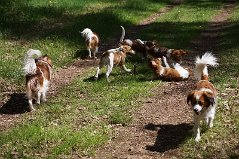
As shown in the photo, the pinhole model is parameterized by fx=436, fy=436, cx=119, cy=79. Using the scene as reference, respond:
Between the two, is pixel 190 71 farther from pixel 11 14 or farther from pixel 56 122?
pixel 11 14

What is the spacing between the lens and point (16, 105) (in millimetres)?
12312

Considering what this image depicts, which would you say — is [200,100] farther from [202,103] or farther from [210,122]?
[210,122]

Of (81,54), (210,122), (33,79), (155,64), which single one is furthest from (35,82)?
(81,54)

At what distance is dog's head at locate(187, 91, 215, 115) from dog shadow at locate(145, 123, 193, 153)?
1.03 m

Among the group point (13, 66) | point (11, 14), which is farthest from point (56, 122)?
point (11, 14)

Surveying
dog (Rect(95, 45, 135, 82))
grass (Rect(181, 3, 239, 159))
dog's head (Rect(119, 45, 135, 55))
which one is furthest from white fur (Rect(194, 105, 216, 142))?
dog's head (Rect(119, 45, 135, 55))

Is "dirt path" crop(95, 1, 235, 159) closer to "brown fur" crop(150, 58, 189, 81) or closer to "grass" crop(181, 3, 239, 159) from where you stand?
"brown fur" crop(150, 58, 189, 81)

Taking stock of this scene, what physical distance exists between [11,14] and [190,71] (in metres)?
11.5

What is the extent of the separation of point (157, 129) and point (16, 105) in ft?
14.3

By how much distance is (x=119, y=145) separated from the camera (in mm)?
9453

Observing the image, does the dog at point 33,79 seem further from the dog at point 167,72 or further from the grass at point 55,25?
the dog at point 167,72

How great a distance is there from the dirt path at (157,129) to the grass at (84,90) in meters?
0.27

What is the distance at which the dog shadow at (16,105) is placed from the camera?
11.9 meters

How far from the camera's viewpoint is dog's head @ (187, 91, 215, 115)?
8.62 m
